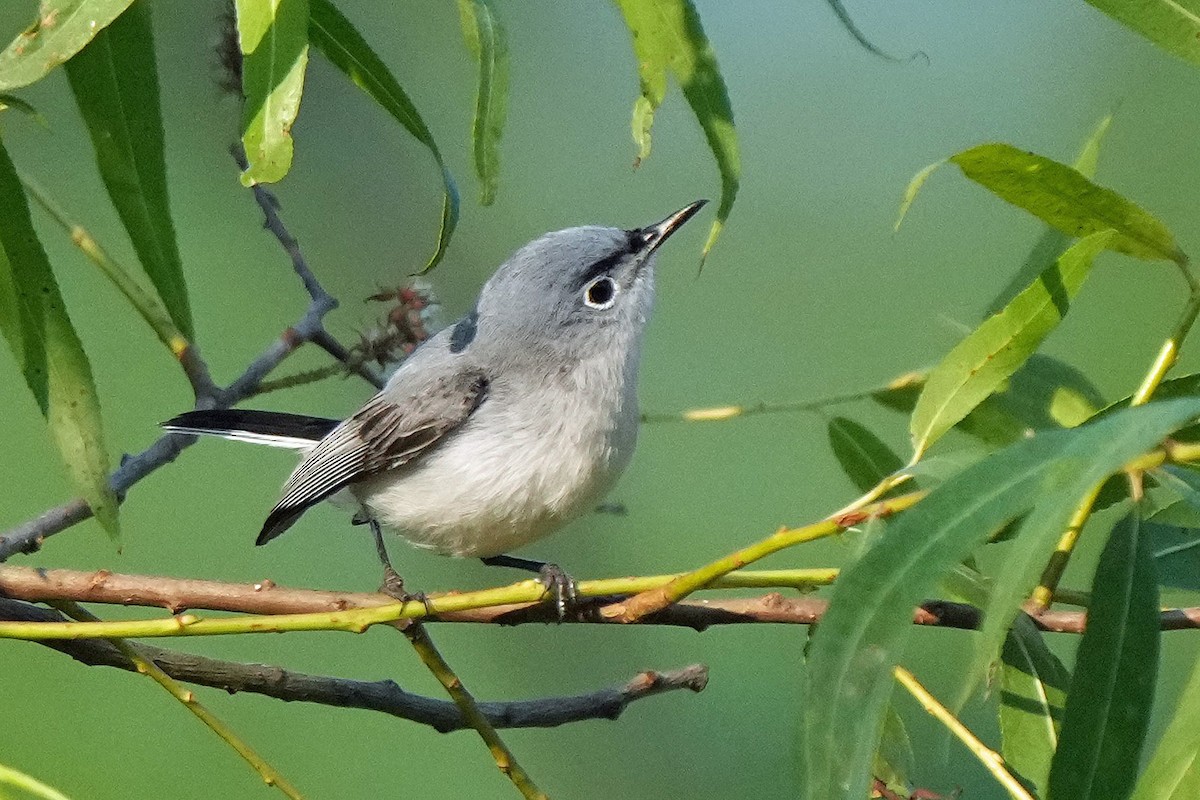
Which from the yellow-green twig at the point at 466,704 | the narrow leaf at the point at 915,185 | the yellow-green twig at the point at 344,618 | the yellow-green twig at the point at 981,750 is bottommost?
the yellow-green twig at the point at 981,750

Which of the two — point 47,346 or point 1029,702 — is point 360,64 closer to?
point 47,346

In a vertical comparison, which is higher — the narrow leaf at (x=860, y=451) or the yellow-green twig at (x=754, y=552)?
the yellow-green twig at (x=754, y=552)

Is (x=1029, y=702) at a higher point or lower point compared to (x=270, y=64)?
lower

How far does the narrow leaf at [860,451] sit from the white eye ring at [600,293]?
0.47 m

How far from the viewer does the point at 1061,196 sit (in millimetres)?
937

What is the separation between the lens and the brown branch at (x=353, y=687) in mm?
1032

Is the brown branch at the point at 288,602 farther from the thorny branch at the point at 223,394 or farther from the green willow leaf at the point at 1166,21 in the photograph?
the green willow leaf at the point at 1166,21

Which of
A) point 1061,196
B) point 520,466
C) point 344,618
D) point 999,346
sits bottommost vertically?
point 520,466

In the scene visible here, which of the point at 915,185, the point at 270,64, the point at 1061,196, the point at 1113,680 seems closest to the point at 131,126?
the point at 270,64

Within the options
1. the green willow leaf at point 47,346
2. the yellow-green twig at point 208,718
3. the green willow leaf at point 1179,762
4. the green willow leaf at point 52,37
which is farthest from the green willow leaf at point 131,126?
the green willow leaf at point 1179,762

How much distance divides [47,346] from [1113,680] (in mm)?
872

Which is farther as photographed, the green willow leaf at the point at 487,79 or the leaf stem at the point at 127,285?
the leaf stem at the point at 127,285

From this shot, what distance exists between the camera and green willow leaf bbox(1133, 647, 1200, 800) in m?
0.75

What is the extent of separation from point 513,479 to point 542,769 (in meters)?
1.41
